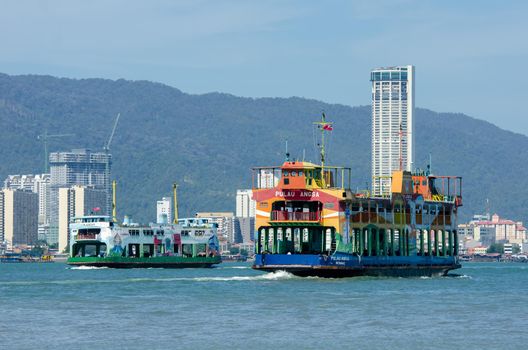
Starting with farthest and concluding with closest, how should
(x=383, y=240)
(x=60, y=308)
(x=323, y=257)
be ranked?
(x=383, y=240), (x=323, y=257), (x=60, y=308)

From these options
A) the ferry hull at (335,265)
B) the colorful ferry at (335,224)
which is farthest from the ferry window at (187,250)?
the ferry hull at (335,265)

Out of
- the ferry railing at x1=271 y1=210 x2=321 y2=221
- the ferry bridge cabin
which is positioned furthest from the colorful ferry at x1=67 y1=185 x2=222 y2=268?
the ferry railing at x1=271 y1=210 x2=321 y2=221

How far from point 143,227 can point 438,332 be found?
115484mm

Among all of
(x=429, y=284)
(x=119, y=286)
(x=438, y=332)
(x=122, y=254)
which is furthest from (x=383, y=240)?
(x=122, y=254)

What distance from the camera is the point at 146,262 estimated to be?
17562 cm

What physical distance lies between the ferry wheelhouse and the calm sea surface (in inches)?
2753

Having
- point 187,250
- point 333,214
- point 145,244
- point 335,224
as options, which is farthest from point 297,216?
point 187,250

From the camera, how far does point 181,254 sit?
180m

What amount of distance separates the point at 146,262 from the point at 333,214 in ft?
244

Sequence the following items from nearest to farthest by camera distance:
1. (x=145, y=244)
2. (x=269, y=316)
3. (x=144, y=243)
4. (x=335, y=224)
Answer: (x=269, y=316), (x=335, y=224), (x=144, y=243), (x=145, y=244)

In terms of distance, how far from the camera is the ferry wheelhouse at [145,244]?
175 meters

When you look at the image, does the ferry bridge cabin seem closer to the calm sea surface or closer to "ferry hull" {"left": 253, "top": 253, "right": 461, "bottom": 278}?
"ferry hull" {"left": 253, "top": 253, "right": 461, "bottom": 278}

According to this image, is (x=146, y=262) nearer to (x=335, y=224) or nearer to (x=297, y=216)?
(x=297, y=216)

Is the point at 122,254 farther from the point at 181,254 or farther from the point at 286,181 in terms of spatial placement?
the point at 286,181
